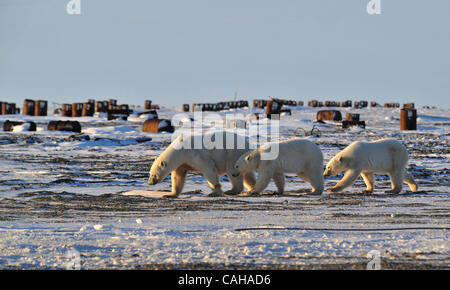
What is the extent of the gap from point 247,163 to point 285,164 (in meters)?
0.69

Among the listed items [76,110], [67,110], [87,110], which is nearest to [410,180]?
[67,110]

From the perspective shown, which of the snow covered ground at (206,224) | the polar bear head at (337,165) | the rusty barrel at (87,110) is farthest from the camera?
the rusty barrel at (87,110)

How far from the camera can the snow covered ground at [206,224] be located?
562cm

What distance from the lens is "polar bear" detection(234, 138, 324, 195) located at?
12.0m

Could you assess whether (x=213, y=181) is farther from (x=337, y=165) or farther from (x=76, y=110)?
(x=76, y=110)

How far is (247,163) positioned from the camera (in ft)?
39.9

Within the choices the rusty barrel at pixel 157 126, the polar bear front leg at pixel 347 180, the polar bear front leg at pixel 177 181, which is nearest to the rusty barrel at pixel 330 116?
the rusty barrel at pixel 157 126

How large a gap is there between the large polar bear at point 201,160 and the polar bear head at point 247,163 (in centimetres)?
15

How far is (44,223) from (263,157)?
516cm

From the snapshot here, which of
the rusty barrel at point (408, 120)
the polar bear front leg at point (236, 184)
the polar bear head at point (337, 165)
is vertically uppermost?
the rusty barrel at point (408, 120)

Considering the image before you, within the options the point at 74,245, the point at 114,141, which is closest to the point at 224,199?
the point at 74,245

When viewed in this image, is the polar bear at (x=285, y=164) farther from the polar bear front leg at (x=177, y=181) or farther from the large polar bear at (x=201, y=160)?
the polar bear front leg at (x=177, y=181)

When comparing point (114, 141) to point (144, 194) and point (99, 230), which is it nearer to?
point (144, 194)

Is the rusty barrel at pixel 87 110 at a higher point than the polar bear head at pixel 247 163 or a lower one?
higher
